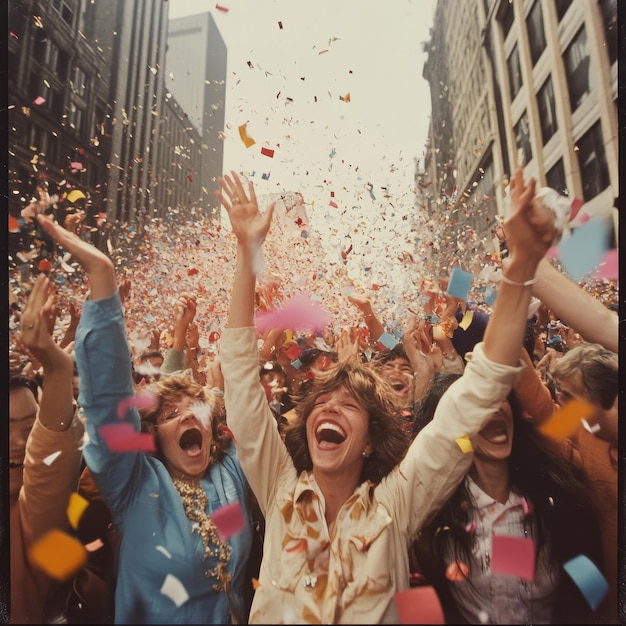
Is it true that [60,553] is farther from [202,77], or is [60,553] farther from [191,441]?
[202,77]

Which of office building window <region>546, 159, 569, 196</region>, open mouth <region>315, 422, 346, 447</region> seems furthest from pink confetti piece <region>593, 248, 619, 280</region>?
open mouth <region>315, 422, 346, 447</region>

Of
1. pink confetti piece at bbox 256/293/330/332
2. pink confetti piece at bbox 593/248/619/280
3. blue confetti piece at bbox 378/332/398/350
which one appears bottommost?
blue confetti piece at bbox 378/332/398/350

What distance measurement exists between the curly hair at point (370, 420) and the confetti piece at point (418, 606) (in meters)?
0.42

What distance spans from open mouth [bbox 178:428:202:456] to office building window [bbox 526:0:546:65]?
274 centimetres

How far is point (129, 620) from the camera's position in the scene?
5.87 ft

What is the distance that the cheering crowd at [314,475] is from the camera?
173 centimetres

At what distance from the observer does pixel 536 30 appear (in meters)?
2.60

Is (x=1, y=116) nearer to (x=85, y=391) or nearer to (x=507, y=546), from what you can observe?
(x=85, y=391)

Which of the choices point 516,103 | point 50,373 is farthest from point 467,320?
point 50,373

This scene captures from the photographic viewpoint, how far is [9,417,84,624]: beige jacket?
1.91 metres

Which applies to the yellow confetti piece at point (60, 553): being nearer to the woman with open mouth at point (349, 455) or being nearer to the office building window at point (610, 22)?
the woman with open mouth at point (349, 455)

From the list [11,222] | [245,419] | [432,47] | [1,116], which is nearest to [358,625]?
[245,419]

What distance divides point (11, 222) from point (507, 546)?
2752 mm

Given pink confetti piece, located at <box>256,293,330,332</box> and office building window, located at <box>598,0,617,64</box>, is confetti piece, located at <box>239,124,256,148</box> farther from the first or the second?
office building window, located at <box>598,0,617,64</box>
